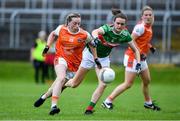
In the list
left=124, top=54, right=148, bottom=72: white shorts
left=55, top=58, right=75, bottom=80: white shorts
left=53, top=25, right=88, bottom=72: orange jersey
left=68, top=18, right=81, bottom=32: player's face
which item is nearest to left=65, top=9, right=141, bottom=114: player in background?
left=55, top=58, right=75, bottom=80: white shorts

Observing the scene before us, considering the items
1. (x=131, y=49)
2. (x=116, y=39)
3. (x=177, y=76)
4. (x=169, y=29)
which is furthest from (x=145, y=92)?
(x=169, y=29)

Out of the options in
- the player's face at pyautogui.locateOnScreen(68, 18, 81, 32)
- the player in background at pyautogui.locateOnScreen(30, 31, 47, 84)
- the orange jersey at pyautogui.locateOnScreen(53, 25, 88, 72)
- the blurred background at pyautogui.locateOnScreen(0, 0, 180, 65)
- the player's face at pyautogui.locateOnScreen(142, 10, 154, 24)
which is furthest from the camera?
the blurred background at pyautogui.locateOnScreen(0, 0, 180, 65)

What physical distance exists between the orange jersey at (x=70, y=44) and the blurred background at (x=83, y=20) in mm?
22930

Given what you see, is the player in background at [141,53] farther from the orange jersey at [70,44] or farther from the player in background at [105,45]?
the orange jersey at [70,44]

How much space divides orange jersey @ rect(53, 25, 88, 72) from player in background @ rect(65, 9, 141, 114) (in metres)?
0.28

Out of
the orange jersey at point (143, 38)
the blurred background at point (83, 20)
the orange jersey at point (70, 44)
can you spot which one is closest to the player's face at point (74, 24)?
the orange jersey at point (70, 44)

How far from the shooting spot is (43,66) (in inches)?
1344

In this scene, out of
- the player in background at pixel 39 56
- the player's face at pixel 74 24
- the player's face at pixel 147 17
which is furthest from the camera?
the player in background at pixel 39 56

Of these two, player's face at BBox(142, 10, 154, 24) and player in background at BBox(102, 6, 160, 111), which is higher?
player's face at BBox(142, 10, 154, 24)

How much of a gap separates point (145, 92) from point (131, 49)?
53.6 inches

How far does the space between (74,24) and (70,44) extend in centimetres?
54

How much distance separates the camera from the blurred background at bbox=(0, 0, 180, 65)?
40.4 meters

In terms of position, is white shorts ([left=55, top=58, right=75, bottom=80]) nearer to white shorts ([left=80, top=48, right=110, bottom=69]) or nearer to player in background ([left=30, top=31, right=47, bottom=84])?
white shorts ([left=80, top=48, right=110, bottom=69])

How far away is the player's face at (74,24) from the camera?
15625 mm
